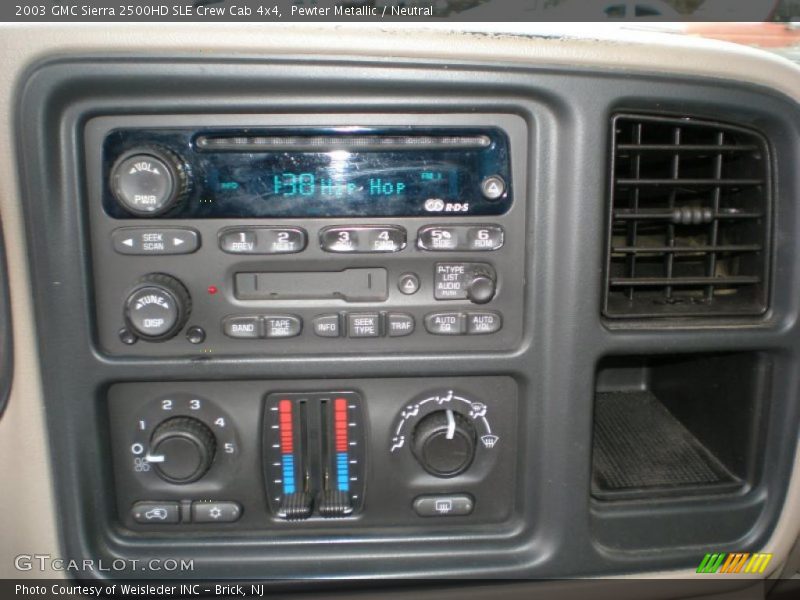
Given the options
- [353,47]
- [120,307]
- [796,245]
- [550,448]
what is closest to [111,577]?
[120,307]

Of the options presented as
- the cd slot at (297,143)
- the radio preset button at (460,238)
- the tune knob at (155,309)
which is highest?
the cd slot at (297,143)

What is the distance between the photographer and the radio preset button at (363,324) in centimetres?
91

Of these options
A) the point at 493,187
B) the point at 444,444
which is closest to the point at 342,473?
the point at 444,444

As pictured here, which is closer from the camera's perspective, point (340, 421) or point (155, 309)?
point (155, 309)

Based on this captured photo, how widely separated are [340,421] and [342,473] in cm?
8

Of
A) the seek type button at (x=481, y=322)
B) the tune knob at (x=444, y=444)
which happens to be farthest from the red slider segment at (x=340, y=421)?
the seek type button at (x=481, y=322)

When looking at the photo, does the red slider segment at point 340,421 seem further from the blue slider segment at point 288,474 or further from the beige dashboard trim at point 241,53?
the beige dashboard trim at point 241,53

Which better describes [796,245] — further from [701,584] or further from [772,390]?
[701,584]

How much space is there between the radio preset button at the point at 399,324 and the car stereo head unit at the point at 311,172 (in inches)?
5.5

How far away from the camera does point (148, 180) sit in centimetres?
86

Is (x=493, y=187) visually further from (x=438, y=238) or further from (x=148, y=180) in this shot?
(x=148, y=180)

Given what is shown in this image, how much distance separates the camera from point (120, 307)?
91cm
